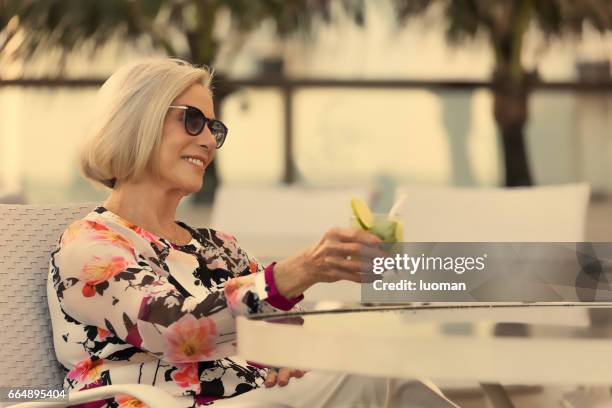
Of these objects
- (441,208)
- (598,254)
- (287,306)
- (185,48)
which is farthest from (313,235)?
(185,48)

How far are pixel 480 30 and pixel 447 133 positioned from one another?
39.4 inches

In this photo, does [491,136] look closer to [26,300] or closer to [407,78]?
[407,78]

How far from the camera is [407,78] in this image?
28.5 ft

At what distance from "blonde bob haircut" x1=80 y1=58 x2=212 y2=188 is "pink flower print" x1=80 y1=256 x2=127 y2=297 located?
0.27 metres

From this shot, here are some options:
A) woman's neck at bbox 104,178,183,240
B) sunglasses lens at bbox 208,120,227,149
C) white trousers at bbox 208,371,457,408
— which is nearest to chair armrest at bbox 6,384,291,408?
white trousers at bbox 208,371,457,408

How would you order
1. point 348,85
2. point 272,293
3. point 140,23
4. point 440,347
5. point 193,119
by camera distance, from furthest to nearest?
point 140,23
point 348,85
point 193,119
point 272,293
point 440,347

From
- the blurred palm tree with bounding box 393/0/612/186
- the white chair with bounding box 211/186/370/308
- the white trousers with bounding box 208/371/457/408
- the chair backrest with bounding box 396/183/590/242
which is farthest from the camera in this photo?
the blurred palm tree with bounding box 393/0/612/186

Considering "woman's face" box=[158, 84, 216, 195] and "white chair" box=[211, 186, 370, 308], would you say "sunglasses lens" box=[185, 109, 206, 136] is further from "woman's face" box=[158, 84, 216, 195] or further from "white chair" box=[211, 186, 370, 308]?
"white chair" box=[211, 186, 370, 308]

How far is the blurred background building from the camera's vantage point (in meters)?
8.60

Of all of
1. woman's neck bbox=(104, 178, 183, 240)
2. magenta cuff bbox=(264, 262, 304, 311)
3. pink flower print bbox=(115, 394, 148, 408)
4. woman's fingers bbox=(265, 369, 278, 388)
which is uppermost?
woman's neck bbox=(104, 178, 183, 240)

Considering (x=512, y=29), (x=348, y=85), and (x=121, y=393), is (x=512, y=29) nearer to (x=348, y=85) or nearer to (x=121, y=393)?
(x=348, y=85)

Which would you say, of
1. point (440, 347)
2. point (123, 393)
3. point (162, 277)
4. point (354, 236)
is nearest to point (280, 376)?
point (162, 277)

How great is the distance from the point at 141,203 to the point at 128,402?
42 centimetres
